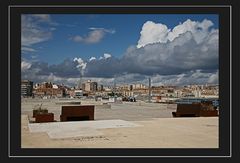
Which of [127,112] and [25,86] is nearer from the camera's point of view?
[25,86]

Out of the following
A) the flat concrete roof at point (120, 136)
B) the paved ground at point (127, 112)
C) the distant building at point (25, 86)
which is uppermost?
the distant building at point (25, 86)

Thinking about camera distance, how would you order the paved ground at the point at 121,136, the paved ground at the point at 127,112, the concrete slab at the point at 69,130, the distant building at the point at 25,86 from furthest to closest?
the paved ground at the point at 127,112 < the concrete slab at the point at 69,130 < the distant building at the point at 25,86 < the paved ground at the point at 121,136

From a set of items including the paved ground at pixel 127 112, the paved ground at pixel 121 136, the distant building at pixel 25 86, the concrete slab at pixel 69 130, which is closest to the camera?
the paved ground at pixel 121 136

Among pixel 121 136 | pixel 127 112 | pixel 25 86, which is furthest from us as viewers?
pixel 127 112

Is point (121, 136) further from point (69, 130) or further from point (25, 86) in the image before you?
point (25, 86)

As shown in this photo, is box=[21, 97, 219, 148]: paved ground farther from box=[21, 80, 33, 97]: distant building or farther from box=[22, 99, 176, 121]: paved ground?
box=[22, 99, 176, 121]: paved ground

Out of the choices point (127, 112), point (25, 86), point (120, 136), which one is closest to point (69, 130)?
point (120, 136)

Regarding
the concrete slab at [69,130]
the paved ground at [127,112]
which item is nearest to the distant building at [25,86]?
the paved ground at [127,112]

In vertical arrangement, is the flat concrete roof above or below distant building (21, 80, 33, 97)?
below

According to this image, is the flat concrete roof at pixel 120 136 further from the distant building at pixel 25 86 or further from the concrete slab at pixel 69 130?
the distant building at pixel 25 86

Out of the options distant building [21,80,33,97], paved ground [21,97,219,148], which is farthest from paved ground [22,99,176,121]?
paved ground [21,97,219,148]
